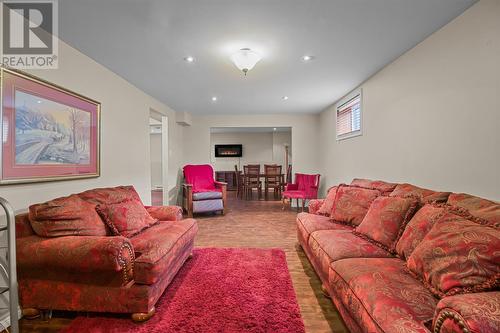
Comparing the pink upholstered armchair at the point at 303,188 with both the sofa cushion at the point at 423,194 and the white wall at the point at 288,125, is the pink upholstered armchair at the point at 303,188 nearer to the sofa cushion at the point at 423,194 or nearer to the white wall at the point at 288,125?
the white wall at the point at 288,125

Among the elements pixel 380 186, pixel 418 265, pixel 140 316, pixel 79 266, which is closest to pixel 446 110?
pixel 380 186

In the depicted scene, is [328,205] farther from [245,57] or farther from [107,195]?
[107,195]

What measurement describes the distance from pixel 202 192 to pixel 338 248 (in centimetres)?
349

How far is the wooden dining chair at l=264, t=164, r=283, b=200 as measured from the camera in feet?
23.4

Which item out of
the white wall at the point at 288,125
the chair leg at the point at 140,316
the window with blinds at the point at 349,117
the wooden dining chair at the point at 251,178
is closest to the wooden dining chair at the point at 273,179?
the wooden dining chair at the point at 251,178

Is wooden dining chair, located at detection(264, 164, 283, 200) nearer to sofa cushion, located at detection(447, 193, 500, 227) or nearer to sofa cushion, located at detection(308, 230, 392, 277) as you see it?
sofa cushion, located at detection(308, 230, 392, 277)

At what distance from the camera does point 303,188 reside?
5609 mm

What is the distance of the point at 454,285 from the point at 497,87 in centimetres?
139

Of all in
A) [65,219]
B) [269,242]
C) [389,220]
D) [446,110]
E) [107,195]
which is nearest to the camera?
[65,219]

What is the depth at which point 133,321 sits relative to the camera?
175 cm

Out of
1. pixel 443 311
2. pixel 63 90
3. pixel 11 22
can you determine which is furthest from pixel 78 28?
pixel 443 311

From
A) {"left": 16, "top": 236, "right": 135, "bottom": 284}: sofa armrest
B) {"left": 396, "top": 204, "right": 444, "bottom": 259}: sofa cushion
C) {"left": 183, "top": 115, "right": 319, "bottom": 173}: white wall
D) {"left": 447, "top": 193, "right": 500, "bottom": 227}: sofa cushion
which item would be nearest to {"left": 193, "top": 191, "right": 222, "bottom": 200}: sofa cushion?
{"left": 183, "top": 115, "right": 319, "bottom": 173}: white wall

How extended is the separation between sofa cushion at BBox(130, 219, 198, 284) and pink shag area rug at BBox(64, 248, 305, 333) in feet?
0.91

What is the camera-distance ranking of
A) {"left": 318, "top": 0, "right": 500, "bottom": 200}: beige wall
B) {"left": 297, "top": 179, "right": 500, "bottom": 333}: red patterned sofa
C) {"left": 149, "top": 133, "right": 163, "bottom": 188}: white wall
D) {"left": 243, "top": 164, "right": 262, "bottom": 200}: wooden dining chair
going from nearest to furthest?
1. {"left": 297, "top": 179, "right": 500, "bottom": 333}: red patterned sofa
2. {"left": 318, "top": 0, "right": 500, "bottom": 200}: beige wall
3. {"left": 243, "top": 164, "right": 262, "bottom": 200}: wooden dining chair
4. {"left": 149, "top": 133, "right": 163, "bottom": 188}: white wall
